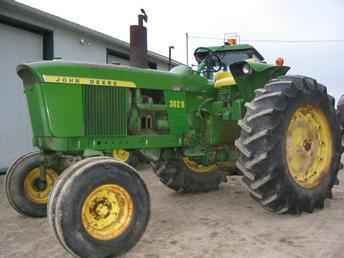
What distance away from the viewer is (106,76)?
4027mm

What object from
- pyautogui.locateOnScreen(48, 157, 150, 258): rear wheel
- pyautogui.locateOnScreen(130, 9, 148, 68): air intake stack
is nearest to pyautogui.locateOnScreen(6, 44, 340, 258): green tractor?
pyautogui.locateOnScreen(48, 157, 150, 258): rear wheel

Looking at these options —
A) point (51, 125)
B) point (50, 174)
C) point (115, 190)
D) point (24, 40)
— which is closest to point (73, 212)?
point (115, 190)

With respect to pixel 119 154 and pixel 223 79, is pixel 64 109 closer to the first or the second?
pixel 119 154

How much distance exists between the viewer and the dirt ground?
336cm

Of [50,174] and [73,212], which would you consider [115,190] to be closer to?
[73,212]

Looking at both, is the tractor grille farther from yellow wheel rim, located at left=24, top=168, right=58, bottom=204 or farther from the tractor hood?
yellow wheel rim, located at left=24, top=168, right=58, bottom=204

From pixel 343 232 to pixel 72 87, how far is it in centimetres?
280

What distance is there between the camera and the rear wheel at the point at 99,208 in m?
3.06

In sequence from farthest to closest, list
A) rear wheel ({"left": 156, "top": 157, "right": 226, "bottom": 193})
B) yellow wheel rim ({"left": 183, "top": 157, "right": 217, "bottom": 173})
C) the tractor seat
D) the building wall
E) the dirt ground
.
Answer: the building wall → yellow wheel rim ({"left": 183, "top": 157, "right": 217, "bottom": 173}) → rear wheel ({"left": 156, "top": 157, "right": 226, "bottom": 193}) → the tractor seat → the dirt ground

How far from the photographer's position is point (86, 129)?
3.88 meters

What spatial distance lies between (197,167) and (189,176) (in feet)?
0.65

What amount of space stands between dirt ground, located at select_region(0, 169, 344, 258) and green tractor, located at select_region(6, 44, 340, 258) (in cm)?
21

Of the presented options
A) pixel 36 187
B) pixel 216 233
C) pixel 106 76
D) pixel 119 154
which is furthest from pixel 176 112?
pixel 36 187

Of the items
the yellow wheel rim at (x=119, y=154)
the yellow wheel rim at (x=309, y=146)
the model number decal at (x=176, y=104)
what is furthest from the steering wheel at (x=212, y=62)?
the yellow wheel rim at (x=119, y=154)
